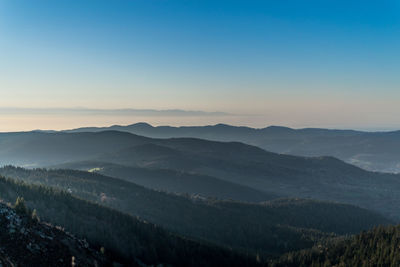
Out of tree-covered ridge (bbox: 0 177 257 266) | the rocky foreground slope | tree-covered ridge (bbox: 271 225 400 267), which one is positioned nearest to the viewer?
the rocky foreground slope

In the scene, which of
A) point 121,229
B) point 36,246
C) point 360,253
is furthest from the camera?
point 360,253

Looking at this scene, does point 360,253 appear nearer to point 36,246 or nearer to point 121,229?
point 121,229

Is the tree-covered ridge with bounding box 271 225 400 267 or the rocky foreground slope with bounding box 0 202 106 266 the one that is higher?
the rocky foreground slope with bounding box 0 202 106 266

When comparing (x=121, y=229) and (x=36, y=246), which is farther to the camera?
(x=121, y=229)

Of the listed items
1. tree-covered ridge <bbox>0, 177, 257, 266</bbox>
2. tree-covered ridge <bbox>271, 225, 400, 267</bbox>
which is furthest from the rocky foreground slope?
tree-covered ridge <bbox>271, 225, 400, 267</bbox>

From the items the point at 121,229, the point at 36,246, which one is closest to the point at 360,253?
the point at 121,229

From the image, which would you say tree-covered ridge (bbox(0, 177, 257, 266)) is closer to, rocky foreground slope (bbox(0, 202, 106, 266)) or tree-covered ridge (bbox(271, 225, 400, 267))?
tree-covered ridge (bbox(271, 225, 400, 267))

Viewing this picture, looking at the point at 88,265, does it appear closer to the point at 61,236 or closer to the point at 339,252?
the point at 61,236
